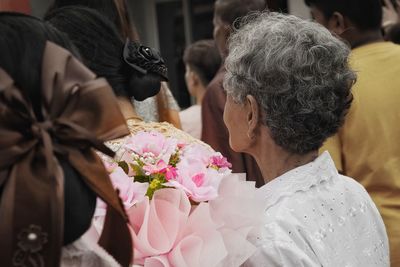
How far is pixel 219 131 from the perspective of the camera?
134 inches

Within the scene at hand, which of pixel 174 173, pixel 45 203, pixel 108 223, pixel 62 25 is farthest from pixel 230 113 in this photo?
pixel 45 203

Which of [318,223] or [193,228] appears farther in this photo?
[318,223]

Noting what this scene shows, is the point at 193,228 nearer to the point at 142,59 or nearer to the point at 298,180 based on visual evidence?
the point at 298,180

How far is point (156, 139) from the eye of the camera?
5.70 feet

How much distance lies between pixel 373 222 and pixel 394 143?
75 centimetres

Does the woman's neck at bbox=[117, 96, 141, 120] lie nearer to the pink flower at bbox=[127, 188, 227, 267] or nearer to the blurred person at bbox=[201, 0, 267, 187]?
the pink flower at bbox=[127, 188, 227, 267]

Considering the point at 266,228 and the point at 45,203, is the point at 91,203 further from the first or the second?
the point at 266,228

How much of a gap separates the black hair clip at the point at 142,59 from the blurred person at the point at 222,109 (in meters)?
0.98

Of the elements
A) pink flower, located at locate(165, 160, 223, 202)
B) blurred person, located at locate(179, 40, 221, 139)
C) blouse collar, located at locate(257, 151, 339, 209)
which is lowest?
blurred person, located at locate(179, 40, 221, 139)

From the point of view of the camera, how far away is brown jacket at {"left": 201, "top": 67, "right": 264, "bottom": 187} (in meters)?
3.30

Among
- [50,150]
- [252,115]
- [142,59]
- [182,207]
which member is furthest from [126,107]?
[50,150]

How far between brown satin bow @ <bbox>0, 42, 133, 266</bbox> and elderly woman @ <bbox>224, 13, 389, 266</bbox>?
661mm

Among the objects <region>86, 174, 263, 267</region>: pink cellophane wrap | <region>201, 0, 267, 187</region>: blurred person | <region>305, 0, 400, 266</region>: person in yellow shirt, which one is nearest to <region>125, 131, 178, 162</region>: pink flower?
<region>86, 174, 263, 267</region>: pink cellophane wrap

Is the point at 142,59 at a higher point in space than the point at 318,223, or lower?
higher
